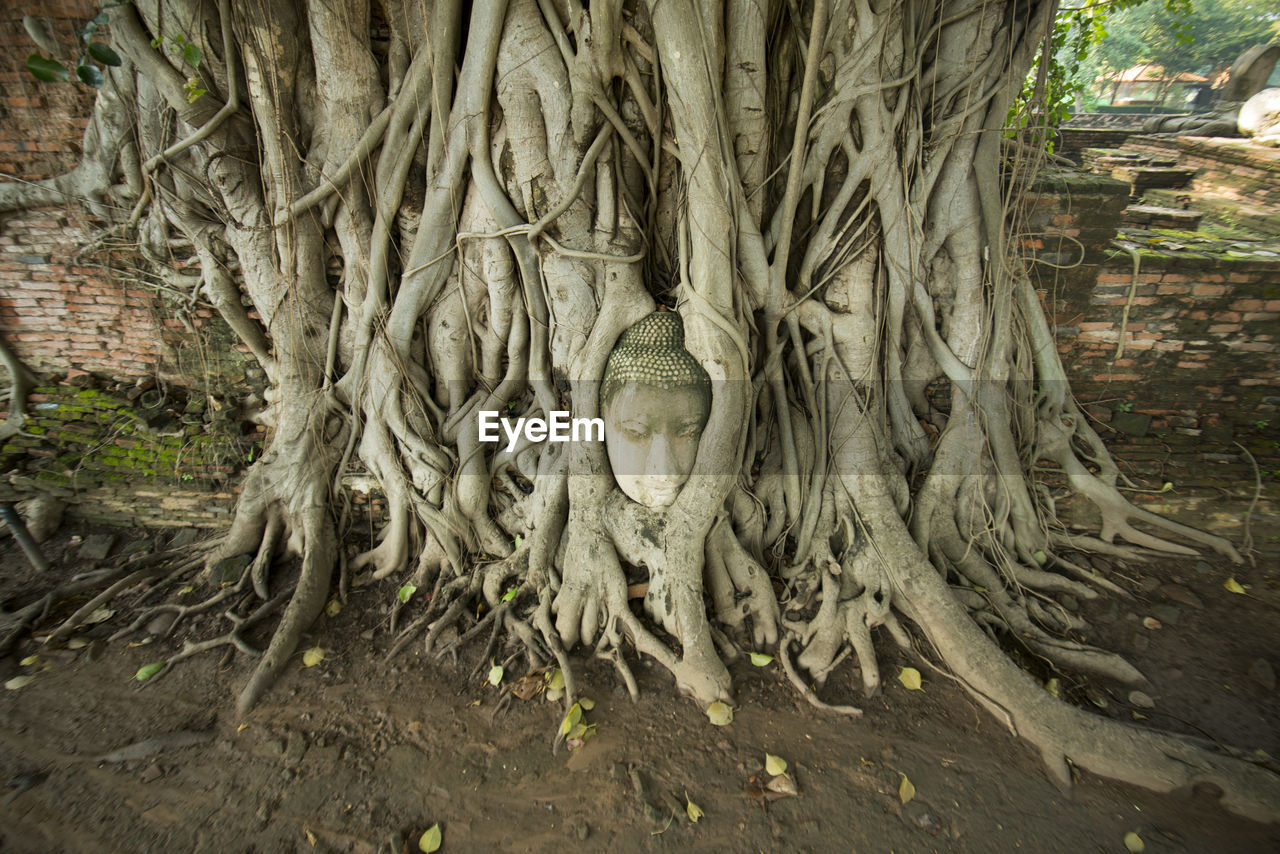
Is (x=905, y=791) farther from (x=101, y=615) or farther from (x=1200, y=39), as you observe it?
(x=1200, y=39)

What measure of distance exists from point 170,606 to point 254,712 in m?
0.93

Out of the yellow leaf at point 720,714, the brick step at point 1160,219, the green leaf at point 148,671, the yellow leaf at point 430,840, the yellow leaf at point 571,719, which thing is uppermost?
the brick step at point 1160,219

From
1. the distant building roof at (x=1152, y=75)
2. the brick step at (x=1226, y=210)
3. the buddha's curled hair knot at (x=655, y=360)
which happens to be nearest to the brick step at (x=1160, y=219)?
the brick step at (x=1226, y=210)

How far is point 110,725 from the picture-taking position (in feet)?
7.22

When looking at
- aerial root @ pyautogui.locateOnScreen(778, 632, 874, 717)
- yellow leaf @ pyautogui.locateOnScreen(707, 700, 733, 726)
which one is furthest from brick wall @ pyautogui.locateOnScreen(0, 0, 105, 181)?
aerial root @ pyautogui.locateOnScreen(778, 632, 874, 717)

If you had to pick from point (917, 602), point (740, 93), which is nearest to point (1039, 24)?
point (740, 93)

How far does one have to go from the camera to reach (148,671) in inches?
95.2

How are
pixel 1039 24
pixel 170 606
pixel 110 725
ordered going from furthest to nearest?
pixel 170 606 → pixel 1039 24 → pixel 110 725

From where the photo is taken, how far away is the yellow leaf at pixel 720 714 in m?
2.13

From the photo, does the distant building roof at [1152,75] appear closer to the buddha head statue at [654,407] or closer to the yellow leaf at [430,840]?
the buddha head statue at [654,407]

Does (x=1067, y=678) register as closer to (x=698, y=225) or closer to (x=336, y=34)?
(x=698, y=225)

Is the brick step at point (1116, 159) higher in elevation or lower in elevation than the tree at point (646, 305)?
higher

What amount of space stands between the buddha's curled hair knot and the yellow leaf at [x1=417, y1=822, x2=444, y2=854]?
5.56 feet

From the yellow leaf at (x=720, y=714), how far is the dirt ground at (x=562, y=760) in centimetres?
4
